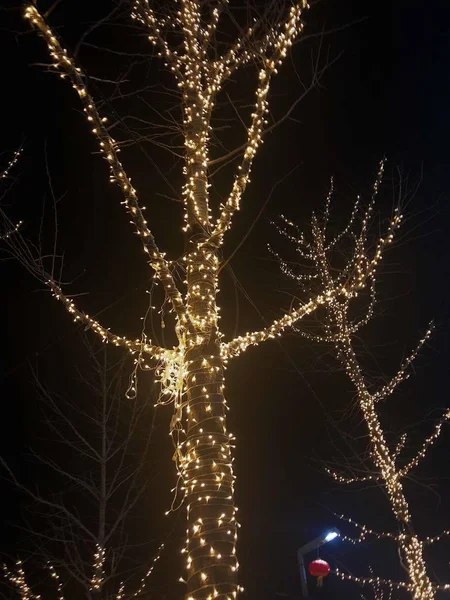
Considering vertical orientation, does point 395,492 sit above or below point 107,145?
below

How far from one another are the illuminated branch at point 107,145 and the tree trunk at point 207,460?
0.70 feet

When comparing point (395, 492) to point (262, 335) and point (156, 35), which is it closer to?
point (262, 335)

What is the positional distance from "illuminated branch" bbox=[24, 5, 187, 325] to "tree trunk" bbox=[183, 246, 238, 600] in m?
0.21

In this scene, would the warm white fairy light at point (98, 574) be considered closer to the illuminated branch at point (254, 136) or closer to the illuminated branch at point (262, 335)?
the illuminated branch at point (262, 335)

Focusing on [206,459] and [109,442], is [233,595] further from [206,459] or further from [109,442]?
[109,442]

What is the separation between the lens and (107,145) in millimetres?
3453

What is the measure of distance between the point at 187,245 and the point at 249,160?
2.53 ft

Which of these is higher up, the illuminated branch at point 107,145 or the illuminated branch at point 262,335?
the illuminated branch at point 107,145

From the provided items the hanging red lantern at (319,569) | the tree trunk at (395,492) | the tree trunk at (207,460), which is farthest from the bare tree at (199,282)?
the hanging red lantern at (319,569)

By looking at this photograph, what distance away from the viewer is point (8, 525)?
1171cm

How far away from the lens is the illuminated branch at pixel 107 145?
3.30 m

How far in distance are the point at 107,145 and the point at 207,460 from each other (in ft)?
6.87

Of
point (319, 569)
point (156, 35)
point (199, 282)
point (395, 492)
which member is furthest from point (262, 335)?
point (319, 569)

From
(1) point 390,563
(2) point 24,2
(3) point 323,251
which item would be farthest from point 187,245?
(1) point 390,563
